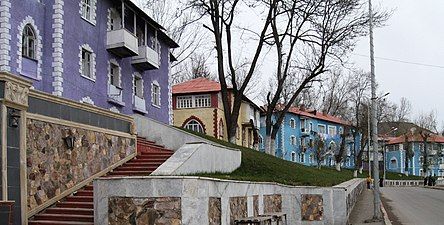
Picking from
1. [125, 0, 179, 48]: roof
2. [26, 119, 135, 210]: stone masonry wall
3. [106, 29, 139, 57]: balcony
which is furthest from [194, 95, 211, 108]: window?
[26, 119, 135, 210]: stone masonry wall

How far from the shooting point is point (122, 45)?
83.8 ft

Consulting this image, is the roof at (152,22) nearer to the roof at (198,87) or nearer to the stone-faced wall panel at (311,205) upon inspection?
the roof at (198,87)

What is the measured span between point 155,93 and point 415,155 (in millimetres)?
76791

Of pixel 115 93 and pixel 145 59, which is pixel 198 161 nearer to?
pixel 115 93

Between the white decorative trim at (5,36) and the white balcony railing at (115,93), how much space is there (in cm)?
730

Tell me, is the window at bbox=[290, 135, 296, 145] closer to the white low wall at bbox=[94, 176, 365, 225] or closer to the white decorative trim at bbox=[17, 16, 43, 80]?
the white decorative trim at bbox=[17, 16, 43, 80]

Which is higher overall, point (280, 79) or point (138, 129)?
point (280, 79)

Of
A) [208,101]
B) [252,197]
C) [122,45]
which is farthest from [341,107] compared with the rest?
[252,197]

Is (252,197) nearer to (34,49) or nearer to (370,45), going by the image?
(370,45)

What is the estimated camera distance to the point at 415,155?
3888 inches

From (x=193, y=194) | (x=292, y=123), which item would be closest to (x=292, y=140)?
(x=292, y=123)

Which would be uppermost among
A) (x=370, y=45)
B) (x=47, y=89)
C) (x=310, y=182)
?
(x=370, y=45)

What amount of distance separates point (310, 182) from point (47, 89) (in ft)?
35.0

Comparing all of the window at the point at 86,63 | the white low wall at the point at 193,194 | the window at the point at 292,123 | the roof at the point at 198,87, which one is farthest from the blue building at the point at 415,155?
the white low wall at the point at 193,194
